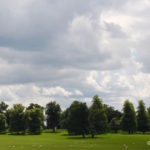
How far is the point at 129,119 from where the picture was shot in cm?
14900

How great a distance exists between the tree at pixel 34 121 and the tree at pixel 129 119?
41.9m

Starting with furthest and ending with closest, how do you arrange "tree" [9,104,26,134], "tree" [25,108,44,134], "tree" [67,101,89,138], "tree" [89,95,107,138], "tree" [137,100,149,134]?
"tree" [9,104,26,134]
"tree" [25,108,44,134]
"tree" [137,100,149,134]
"tree" [67,101,89,138]
"tree" [89,95,107,138]

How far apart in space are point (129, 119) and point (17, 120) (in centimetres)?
5603

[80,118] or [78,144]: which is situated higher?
[80,118]

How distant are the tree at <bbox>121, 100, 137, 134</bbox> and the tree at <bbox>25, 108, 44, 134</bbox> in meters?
41.9

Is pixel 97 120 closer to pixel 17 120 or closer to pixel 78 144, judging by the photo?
pixel 78 144

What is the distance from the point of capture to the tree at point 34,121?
171875mm

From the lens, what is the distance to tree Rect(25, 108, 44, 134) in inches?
6767

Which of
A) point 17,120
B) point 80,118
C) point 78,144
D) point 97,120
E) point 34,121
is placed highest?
point 17,120

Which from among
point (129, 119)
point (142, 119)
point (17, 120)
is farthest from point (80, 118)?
point (17, 120)

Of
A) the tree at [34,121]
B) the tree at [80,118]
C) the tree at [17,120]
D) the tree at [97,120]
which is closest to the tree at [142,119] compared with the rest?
the tree at [97,120]

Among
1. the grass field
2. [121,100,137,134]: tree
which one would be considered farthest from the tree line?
the grass field

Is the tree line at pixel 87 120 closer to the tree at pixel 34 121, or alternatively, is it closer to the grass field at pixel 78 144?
the tree at pixel 34 121

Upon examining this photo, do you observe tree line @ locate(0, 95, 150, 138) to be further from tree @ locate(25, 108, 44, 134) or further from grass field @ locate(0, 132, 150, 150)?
grass field @ locate(0, 132, 150, 150)
